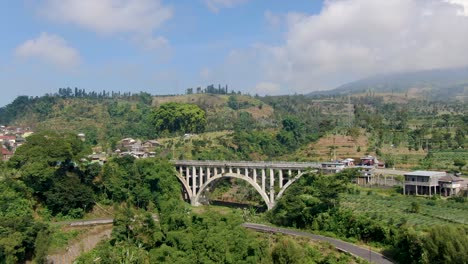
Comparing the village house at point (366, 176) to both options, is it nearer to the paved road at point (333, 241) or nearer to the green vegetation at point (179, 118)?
the paved road at point (333, 241)

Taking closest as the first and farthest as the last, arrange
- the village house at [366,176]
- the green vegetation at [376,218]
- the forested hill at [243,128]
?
the green vegetation at [376,218], the village house at [366,176], the forested hill at [243,128]

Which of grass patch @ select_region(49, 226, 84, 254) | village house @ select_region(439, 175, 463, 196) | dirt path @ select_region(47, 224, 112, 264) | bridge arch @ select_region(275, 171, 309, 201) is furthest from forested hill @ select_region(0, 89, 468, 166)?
grass patch @ select_region(49, 226, 84, 254)

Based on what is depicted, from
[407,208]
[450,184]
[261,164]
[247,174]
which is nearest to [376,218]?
[407,208]

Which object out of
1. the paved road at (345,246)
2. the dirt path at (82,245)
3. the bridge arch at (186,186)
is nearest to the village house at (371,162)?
the paved road at (345,246)

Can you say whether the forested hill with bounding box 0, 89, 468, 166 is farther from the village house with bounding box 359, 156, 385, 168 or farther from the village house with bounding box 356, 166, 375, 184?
the village house with bounding box 356, 166, 375, 184

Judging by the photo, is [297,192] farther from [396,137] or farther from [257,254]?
[396,137]

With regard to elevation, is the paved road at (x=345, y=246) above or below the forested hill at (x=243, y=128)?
below

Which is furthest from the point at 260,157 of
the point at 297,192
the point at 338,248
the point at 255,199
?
the point at 338,248
